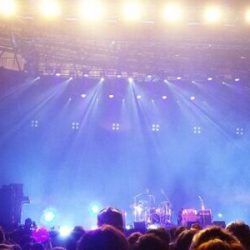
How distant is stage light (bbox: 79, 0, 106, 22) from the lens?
896cm

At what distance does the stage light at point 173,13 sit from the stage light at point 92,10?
1.35m

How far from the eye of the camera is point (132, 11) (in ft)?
29.8

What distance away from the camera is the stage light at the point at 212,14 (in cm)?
906

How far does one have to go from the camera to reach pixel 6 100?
1662 cm

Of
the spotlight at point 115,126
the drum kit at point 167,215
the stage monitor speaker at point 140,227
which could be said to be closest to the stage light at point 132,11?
the stage monitor speaker at point 140,227

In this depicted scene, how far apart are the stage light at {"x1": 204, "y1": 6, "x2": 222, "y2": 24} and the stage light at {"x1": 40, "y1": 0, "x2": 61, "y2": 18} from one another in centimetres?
314

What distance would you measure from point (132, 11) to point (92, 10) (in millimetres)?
850

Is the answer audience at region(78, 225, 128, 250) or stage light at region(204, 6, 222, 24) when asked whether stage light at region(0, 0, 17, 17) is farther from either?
audience at region(78, 225, 128, 250)

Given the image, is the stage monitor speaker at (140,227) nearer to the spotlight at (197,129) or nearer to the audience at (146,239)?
the audience at (146,239)

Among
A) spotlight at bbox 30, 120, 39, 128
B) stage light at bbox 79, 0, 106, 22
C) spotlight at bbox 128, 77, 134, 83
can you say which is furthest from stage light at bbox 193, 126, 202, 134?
stage light at bbox 79, 0, 106, 22

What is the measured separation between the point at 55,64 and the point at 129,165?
577 cm

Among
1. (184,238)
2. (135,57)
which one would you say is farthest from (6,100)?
(184,238)

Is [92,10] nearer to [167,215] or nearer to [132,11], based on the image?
[132,11]

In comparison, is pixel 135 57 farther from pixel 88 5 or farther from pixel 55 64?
pixel 88 5
